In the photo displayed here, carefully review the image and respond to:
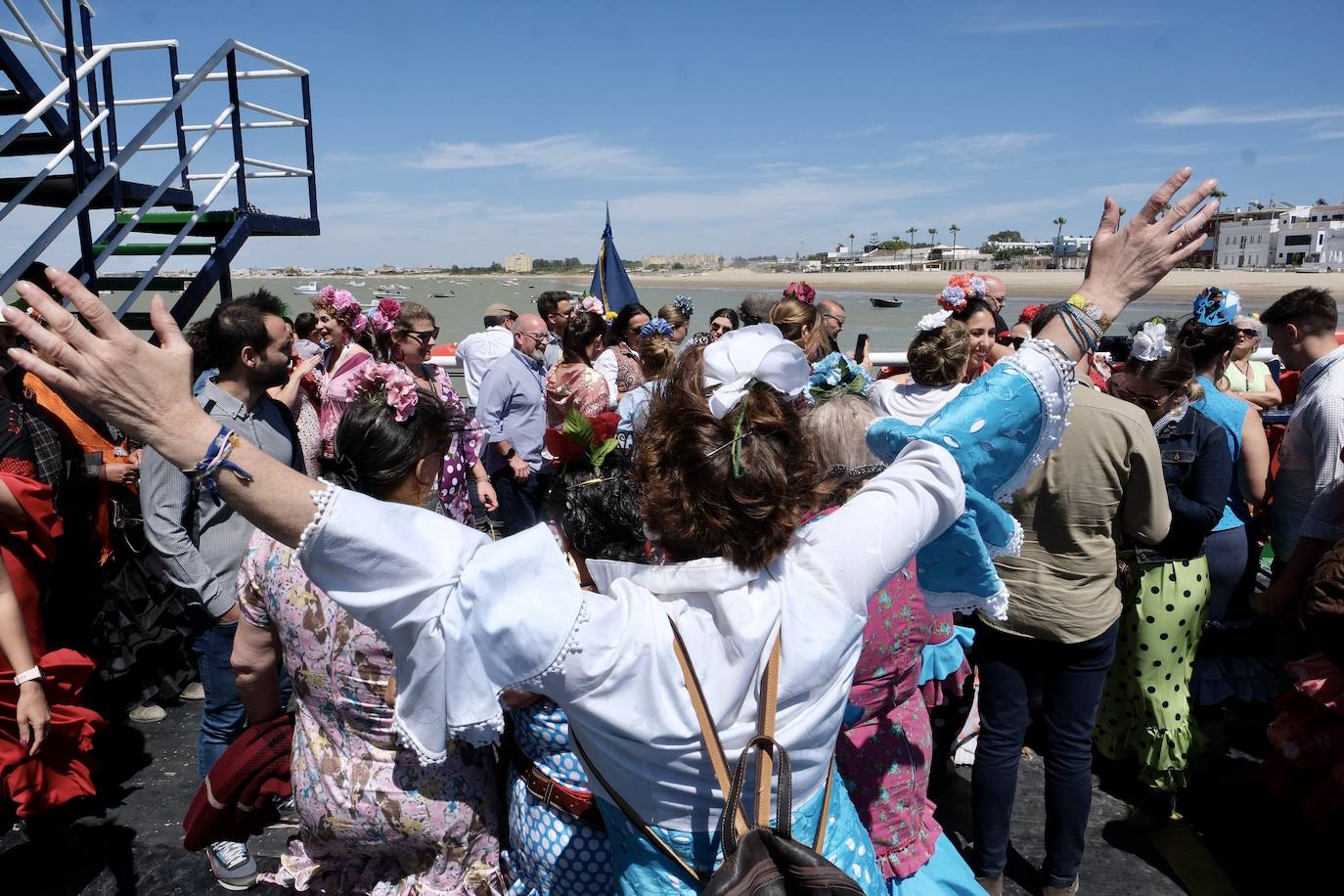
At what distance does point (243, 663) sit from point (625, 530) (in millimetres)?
1147

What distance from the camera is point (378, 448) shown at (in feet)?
6.93

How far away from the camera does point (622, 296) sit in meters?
8.91

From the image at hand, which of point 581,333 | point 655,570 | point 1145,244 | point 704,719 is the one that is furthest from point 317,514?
point 581,333

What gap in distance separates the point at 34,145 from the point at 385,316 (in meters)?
2.42

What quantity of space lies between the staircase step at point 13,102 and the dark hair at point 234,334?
10.3 ft

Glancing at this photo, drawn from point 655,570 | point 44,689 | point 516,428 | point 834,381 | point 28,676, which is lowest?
point 44,689

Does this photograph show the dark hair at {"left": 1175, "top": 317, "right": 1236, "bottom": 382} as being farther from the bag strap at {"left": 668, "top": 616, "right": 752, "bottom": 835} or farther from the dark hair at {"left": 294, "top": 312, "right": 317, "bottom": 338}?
the dark hair at {"left": 294, "top": 312, "right": 317, "bottom": 338}

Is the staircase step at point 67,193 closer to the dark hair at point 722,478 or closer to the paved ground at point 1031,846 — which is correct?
the paved ground at point 1031,846

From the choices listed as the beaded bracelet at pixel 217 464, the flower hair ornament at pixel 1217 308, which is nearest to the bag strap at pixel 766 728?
Answer: the beaded bracelet at pixel 217 464

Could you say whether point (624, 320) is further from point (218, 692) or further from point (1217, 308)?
point (218, 692)

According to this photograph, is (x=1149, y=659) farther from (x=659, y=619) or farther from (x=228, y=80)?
(x=228, y=80)

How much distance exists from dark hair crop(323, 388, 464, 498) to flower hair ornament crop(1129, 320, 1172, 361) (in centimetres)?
249

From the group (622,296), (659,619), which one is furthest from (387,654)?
(622,296)

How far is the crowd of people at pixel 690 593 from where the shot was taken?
4.07 feet
